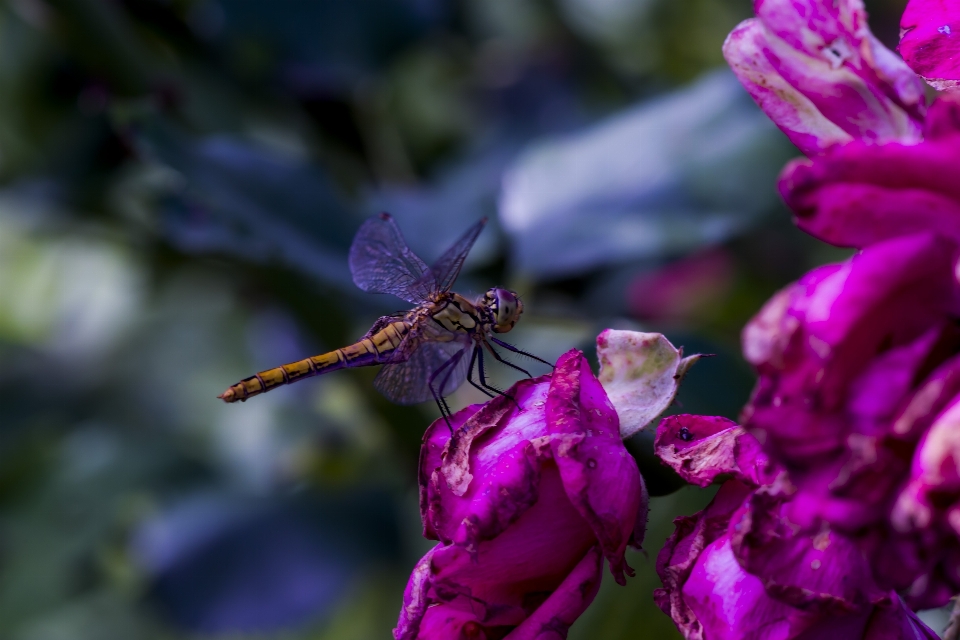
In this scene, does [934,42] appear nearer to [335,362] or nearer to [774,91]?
[774,91]

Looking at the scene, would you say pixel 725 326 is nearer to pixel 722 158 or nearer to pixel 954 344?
pixel 722 158

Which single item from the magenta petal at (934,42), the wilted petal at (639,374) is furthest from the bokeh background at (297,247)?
the magenta petal at (934,42)

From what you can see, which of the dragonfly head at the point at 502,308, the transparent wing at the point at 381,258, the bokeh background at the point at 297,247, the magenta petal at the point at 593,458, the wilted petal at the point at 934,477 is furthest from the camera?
the bokeh background at the point at 297,247

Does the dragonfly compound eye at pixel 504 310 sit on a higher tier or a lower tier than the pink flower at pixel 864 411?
higher

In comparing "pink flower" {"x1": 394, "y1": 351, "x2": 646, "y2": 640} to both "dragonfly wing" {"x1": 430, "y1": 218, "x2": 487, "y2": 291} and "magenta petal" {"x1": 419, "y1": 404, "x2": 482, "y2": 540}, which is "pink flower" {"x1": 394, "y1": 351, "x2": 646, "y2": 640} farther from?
"dragonfly wing" {"x1": 430, "y1": 218, "x2": 487, "y2": 291}

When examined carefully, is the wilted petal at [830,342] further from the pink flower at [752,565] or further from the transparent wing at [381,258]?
the transparent wing at [381,258]

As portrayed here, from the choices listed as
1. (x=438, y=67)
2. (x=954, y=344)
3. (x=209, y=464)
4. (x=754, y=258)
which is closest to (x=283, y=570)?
(x=209, y=464)

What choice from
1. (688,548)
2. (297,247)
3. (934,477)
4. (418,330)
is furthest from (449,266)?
(934,477)
